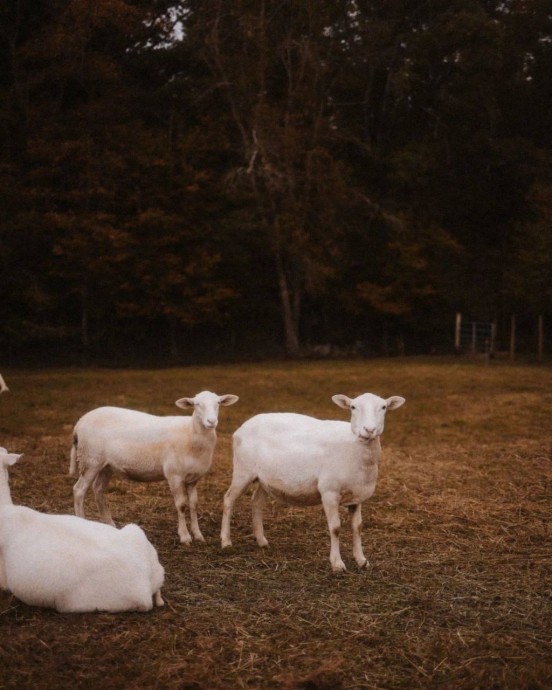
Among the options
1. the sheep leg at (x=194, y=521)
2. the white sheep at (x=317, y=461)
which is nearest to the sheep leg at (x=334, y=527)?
the white sheep at (x=317, y=461)

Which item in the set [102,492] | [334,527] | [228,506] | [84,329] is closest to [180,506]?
[228,506]

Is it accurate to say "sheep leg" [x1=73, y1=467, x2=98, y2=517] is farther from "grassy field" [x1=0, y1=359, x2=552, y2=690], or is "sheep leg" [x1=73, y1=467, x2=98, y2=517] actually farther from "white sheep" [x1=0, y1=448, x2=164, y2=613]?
"white sheep" [x1=0, y1=448, x2=164, y2=613]

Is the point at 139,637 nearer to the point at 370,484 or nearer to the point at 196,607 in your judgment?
the point at 196,607

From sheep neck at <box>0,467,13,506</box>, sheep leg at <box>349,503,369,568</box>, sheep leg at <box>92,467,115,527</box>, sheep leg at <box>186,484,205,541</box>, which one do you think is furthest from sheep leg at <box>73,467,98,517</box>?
sheep leg at <box>349,503,369,568</box>

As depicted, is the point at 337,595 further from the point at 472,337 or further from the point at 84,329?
the point at 472,337

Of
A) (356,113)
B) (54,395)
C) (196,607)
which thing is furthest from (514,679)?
(356,113)

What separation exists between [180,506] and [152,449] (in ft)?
2.04

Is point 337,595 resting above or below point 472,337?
above

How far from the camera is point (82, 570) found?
570 cm

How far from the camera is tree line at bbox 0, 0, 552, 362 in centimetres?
3184

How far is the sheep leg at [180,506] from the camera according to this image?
8047 millimetres

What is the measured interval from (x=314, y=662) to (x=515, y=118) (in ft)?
133

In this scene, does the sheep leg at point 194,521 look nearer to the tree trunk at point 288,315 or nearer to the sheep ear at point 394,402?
the sheep ear at point 394,402

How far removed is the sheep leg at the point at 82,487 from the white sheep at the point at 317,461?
1.44m
